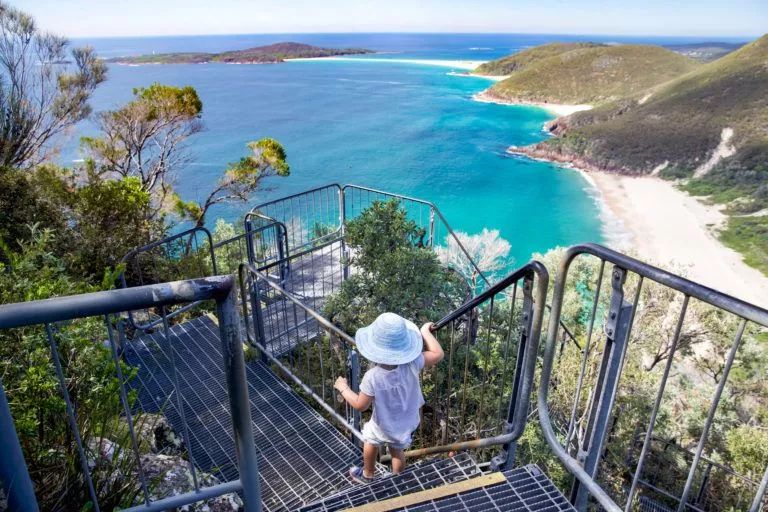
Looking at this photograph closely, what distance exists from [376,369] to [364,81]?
122315mm

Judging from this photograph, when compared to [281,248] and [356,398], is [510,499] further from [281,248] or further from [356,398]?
[281,248]

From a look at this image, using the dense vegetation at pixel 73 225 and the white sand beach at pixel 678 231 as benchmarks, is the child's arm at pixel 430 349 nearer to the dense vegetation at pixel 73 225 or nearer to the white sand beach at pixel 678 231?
the dense vegetation at pixel 73 225

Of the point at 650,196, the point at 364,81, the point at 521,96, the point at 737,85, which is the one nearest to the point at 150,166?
the point at 650,196

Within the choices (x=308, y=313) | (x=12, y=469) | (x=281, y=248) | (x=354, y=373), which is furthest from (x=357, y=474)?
(x=281, y=248)

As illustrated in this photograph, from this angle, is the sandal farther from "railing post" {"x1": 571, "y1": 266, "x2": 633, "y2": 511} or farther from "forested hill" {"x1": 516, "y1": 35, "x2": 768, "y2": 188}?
"forested hill" {"x1": 516, "y1": 35, "x2": 768, "y2": 188}

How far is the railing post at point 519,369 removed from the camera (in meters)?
2.48

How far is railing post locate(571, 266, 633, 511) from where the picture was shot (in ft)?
6.56

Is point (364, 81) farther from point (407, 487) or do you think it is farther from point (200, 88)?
point (407, 487)

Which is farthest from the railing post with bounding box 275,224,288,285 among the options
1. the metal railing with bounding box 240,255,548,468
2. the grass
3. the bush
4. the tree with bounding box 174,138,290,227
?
the grass

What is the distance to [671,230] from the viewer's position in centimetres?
3900

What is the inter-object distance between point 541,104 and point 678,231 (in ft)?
183

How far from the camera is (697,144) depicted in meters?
52.5

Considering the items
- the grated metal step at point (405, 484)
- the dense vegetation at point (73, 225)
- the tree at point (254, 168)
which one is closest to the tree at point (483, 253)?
the tree at point (254, 168)

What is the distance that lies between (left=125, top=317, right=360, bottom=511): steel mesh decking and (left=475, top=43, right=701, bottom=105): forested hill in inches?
3435
